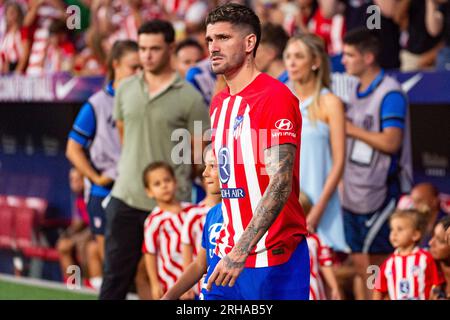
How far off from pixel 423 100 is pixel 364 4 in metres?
1.47

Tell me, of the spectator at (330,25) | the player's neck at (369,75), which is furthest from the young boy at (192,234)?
the spectator at (330,25)

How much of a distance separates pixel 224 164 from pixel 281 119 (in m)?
0.35

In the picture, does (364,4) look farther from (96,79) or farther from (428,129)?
(96,79)

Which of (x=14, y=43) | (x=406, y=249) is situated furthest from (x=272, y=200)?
(x=14, y=43)

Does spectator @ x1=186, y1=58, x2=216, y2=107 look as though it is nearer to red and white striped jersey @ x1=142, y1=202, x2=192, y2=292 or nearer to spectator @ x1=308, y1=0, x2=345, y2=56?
red and white striped jersey @ x1=142, y1=202, x2=192, y2=292

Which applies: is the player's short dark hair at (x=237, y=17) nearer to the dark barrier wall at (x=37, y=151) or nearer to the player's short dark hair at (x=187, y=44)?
the player's short dark hair at (x=187, y=44)

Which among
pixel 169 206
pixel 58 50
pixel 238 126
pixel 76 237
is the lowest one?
pixel 76 237

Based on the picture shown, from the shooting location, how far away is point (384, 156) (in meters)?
7.41

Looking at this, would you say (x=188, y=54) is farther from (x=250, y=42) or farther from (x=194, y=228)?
(x=250, y=42)

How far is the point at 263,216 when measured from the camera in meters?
4.36

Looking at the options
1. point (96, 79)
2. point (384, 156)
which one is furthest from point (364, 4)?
point (96, 79)

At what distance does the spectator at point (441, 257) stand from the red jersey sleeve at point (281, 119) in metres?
2.18

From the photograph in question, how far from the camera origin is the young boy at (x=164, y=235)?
7.10 metres

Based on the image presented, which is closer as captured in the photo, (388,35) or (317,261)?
(317,261)
